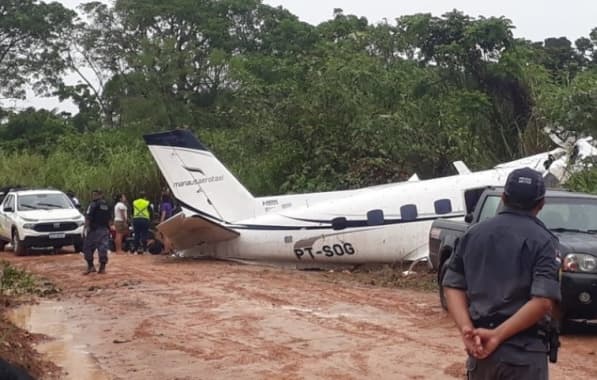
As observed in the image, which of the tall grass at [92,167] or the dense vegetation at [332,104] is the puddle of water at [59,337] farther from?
the tall grass at [92,167]

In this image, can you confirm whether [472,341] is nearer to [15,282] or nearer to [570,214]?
[570,214]

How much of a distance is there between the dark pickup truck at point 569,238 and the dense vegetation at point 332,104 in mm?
5982

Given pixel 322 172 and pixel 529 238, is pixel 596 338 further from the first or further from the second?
pixel 322 172

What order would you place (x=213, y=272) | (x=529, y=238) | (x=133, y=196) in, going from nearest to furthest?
(x=529, y=238) → (x=213, y=272) → (x=133, y=196)

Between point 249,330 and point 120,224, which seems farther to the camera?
point 120,224

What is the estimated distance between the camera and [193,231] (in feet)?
68.2

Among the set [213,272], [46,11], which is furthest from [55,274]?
[46,11]

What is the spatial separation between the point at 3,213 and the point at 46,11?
29.2 meters

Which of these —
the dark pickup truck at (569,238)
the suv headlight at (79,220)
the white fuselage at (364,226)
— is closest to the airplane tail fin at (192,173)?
the white fuselage at (364,226)

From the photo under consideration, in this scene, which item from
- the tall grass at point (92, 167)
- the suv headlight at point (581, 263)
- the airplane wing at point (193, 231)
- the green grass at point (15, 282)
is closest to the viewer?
the suv headlight at point (581, 263)

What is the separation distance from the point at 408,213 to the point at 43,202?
12.9 metres

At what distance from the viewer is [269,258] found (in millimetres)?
20453

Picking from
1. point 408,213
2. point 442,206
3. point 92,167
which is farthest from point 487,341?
point 92,167

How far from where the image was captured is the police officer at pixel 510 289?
4.75 metres
